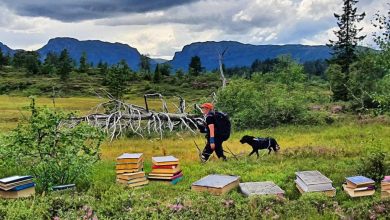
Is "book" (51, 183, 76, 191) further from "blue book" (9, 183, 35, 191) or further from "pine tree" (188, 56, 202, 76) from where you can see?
"pine tree" (188, 56, 202, 76)

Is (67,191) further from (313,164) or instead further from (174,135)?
(174,135)

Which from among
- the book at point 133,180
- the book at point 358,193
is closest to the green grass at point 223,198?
the book at point 358,193

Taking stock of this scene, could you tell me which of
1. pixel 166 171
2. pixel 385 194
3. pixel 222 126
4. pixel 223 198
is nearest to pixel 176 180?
pixel 166 171

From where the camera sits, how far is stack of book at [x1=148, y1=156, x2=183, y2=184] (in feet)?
39.1

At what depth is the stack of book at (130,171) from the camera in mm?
11547

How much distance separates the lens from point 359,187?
9945 mm

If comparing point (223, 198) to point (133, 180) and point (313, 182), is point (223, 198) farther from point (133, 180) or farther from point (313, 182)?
point (133, 180)

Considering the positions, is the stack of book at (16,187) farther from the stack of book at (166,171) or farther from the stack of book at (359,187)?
Answer: the stack of book at (359,187)

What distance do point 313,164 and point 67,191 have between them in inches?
293

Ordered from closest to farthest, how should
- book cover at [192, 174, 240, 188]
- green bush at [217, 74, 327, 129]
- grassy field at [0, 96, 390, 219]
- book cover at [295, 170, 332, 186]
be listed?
grassy field at [0, 96, 390, 219], book cover at [295, 170, 332, 186], book cover at [192, 174, 240, 188], green bush at [217, 74, 327, 129]

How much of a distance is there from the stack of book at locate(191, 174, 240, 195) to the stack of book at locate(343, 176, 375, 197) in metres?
2.66

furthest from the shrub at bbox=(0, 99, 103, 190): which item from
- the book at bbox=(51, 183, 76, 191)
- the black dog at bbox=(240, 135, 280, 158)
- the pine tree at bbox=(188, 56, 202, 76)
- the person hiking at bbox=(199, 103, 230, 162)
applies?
the pine tree at bbox=(188, 56, 202, 76)

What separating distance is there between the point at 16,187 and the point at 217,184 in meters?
4.60

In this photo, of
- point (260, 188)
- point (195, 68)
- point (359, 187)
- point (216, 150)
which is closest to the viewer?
point (359, 187)
